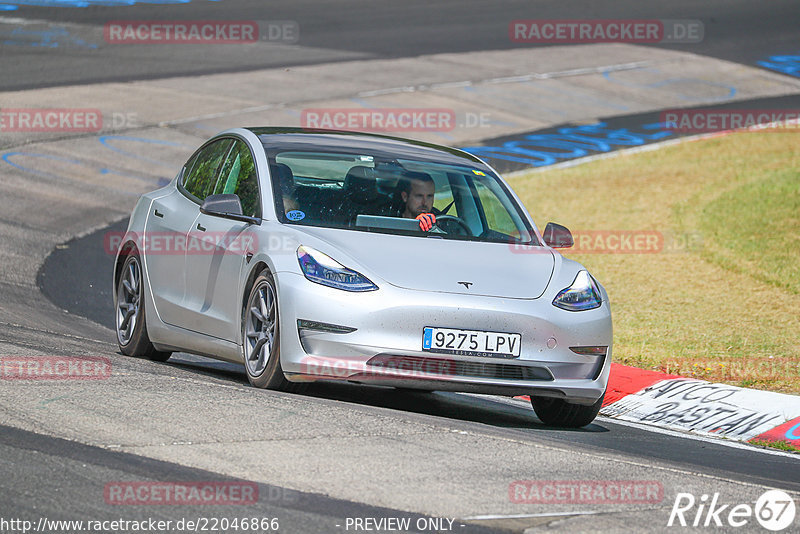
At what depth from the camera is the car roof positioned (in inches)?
349

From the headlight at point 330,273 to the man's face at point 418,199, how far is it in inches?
41.1

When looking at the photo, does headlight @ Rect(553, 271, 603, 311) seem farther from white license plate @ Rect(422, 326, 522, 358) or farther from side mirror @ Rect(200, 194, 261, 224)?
side mirror @ Rect(200, 194, 261, 224)

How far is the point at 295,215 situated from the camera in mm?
8188

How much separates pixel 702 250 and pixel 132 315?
8867 millimetres

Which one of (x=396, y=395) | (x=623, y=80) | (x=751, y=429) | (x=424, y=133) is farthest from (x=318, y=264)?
(x=623, y=80)

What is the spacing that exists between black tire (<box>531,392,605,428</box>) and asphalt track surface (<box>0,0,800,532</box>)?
0.12 metres

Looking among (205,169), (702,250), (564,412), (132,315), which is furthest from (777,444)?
(702,250)

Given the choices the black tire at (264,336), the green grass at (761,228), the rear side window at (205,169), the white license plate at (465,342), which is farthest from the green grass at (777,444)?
the green grass at (761,228)

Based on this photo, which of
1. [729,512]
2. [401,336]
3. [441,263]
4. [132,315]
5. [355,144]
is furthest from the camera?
[132,315]

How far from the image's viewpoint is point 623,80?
29.6 metres

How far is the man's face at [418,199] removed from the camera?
8.50 m

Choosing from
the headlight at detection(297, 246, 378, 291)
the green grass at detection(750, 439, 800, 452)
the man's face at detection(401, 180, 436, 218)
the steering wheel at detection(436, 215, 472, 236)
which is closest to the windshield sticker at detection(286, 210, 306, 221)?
the headlight at detection(297, 246, 378, 291)

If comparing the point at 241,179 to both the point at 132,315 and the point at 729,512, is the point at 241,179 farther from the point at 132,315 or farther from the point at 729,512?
the point at 729,512

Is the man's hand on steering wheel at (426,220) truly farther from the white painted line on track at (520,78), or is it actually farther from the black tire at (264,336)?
the white painted line on track at (520,78)
